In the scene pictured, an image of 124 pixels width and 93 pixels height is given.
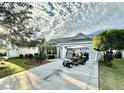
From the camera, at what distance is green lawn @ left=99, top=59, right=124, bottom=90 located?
191 inches

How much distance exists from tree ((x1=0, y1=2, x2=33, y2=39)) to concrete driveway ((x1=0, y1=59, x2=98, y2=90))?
3.83 ft

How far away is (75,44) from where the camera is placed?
18.5ft

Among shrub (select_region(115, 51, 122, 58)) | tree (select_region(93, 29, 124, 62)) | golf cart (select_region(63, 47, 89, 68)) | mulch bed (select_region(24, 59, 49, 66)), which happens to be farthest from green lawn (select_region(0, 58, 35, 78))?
shrub (select_region(115, 51, 122, 58))

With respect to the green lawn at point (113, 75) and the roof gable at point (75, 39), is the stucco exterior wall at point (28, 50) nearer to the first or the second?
the roof gable at point (75, 39)

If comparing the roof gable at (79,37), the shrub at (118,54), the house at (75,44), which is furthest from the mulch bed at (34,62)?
the shrub at (118,54)

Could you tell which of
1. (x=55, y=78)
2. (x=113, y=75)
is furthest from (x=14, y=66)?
(x=113, y=75)

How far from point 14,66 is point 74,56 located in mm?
1829

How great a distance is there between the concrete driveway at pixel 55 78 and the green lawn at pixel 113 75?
0.65ft

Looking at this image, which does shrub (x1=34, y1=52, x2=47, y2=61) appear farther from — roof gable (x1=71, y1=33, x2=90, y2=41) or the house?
roof gable (x1=71, y1=33, x2=90, y2=41)

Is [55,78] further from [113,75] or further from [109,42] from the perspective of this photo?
[109,42]

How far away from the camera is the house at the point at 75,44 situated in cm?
557

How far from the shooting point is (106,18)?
536 centimetres

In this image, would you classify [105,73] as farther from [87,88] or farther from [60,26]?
[60,26]

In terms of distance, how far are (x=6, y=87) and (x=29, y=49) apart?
1.32 metres
